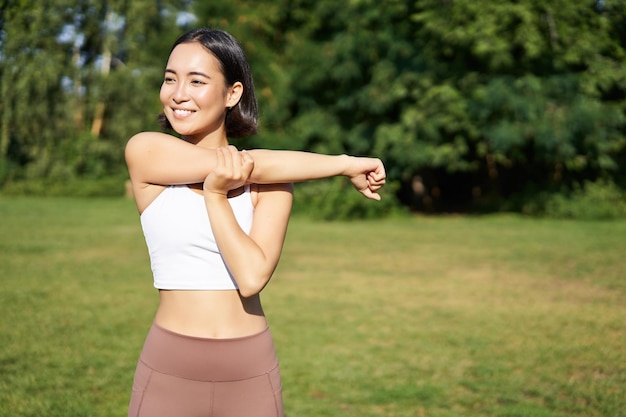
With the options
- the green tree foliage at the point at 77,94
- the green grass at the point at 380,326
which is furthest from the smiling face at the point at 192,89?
the green tree foliage at the point at 77,94

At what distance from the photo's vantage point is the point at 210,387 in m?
1.95

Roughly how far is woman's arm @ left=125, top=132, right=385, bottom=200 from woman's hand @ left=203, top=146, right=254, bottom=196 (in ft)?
0.06

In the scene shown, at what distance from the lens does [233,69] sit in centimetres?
211

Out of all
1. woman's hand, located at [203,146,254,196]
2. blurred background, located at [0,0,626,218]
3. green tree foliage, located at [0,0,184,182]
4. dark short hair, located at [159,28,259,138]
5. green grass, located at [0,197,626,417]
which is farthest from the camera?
green tree foliage, located at [0,0,184,182]

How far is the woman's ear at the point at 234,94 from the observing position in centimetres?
214

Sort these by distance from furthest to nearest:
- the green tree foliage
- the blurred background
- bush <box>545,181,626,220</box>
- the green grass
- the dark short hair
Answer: the green tree foliage → bush <box>545,181,626,220</box> → the blurred background → the green grass → the dark short hair

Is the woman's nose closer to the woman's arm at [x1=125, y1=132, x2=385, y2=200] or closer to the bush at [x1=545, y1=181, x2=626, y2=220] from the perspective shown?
the woman's arm at [x1=125, y1=132, x2=385, y2=200]

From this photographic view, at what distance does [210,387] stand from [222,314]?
0.19m

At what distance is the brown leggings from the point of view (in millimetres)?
1945

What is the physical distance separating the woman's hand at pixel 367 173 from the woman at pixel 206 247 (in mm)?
20

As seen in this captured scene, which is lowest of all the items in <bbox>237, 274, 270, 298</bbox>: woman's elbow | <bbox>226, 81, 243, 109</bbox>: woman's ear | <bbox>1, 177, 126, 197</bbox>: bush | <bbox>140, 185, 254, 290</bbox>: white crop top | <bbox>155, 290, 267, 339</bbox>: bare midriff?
<bbox>1, 177, 126, 197</bbox>: bush

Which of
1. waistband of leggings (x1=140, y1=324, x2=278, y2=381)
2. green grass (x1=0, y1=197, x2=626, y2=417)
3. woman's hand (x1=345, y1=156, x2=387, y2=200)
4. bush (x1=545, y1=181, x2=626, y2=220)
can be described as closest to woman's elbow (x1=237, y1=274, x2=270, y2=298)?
waistband of leggings (x1=140, y1=324, x2=278, y2=381)

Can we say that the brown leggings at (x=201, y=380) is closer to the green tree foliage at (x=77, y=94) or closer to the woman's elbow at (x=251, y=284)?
the woman's elbow at (x=251, y=284)

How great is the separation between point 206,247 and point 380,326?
6253mm
